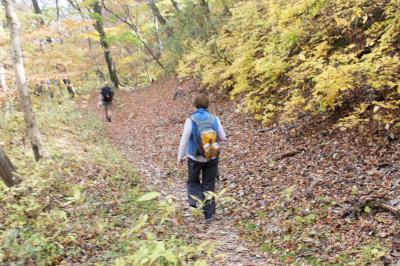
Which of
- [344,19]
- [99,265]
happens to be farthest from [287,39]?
→ [99,265]

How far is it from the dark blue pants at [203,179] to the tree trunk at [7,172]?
2875mm

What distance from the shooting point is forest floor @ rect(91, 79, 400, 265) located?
4.71 meters

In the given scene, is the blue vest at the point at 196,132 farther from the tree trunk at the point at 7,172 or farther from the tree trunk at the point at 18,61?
the tree trunk at the point at 18,61

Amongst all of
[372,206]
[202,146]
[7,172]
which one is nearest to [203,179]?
[202,146]

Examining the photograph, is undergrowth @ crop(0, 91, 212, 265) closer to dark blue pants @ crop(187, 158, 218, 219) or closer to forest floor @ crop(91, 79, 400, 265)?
dark blue pants @ crop(187, 158, 218, 219)

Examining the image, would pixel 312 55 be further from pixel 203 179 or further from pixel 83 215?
pixel 83 215

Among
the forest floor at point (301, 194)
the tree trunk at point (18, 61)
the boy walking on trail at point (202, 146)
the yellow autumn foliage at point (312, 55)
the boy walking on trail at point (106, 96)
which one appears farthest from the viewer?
the boy walking on trail at point (106, 96)

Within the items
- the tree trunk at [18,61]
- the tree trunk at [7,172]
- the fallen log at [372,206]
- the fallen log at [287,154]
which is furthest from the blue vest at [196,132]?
the tree trunk at [18,61]

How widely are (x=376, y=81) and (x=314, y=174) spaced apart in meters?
2.00

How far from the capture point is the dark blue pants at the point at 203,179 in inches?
237

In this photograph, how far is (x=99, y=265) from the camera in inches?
167

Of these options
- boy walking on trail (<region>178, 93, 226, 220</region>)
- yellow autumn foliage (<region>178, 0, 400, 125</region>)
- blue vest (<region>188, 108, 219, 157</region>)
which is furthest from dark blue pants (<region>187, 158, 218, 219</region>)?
yellow autumn foliage (<region>178, 0, 400, 125</region>)

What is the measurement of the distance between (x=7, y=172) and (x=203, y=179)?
10.4 feet

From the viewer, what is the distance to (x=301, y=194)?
19.9 ft
